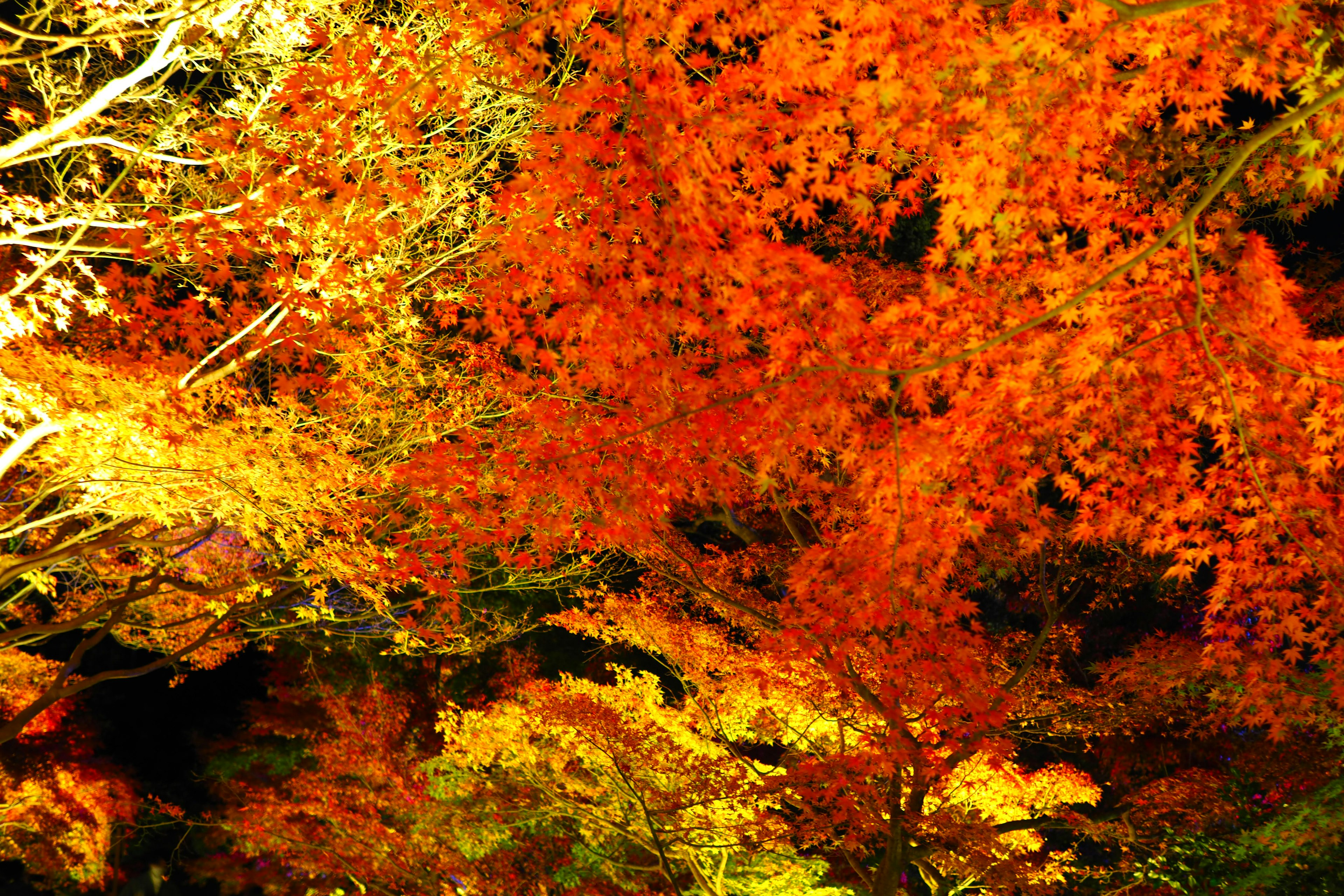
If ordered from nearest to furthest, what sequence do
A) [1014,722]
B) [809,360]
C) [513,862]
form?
[809,360] → [1014,722] → [513,862]

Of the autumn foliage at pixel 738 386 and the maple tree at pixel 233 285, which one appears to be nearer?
the autumn foliage at pixel 738 386

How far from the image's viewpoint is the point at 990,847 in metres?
7.85

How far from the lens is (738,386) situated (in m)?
6.31

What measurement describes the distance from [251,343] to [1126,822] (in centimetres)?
871

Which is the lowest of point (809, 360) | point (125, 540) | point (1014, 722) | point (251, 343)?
point (1014, 722)

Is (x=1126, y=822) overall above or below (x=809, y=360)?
below

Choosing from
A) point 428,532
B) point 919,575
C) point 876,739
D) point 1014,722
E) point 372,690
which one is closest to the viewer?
point 919,575

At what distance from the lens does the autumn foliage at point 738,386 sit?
5230mm

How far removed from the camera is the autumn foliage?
5230mm

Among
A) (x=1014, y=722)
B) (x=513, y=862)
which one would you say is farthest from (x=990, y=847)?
(x=513, y=862)

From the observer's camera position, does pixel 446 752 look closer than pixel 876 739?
No

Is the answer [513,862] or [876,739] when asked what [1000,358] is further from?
[513,862]

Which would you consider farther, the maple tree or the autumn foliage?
the maple tree

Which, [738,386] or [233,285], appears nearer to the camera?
[738,386]
